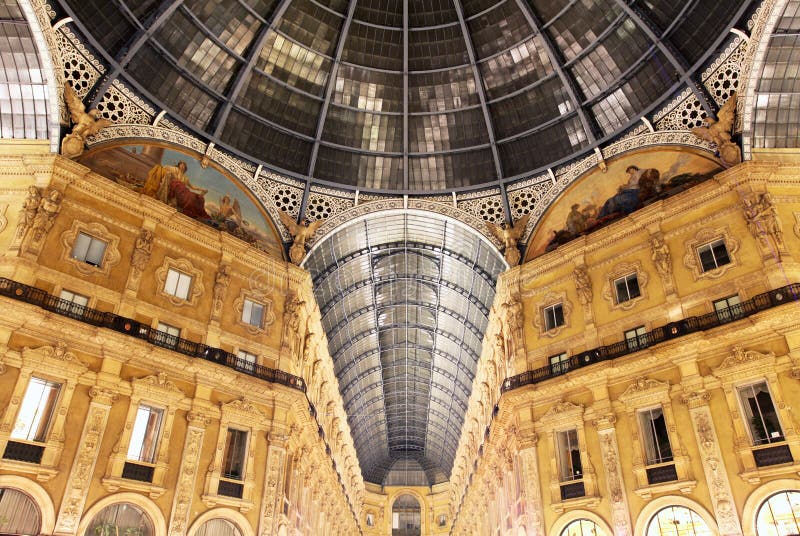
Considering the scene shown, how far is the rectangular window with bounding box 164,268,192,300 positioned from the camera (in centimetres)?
2816

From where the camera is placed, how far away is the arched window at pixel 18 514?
2030 cm

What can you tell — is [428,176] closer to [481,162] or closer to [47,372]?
[481,162]

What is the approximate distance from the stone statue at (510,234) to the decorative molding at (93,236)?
21.4 meters

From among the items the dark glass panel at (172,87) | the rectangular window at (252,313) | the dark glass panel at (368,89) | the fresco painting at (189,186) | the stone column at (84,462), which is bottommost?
the stone column at (84,462)

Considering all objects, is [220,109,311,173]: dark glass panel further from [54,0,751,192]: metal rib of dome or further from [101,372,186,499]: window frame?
[101,372,186,499]: window frame

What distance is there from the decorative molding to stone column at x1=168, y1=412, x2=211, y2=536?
7866 mm

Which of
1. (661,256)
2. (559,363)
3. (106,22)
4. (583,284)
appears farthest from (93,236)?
(661,256)

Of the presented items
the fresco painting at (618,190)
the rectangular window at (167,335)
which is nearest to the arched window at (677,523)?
the fresco painting at (618,190)

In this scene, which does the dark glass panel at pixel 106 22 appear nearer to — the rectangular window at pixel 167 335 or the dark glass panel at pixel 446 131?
the rectangular window at pixel 167 335

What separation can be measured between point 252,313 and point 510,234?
1612 cm

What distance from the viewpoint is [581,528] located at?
26.0 meters

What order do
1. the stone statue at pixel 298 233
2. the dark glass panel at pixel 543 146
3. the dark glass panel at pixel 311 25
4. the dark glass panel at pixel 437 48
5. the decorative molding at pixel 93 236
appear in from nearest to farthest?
the decorative molding at pixel 93 236, the dark glass panel at pixel 311 25, the stone statue at pixel 298 233, the dark glass panel at pixel 543 146, the dark glass panel at pixel 437 48

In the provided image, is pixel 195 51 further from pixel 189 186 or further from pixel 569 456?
pixel 569 456

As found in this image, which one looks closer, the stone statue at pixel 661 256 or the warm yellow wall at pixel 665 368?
the warm yellow wall at pixel 665 368
